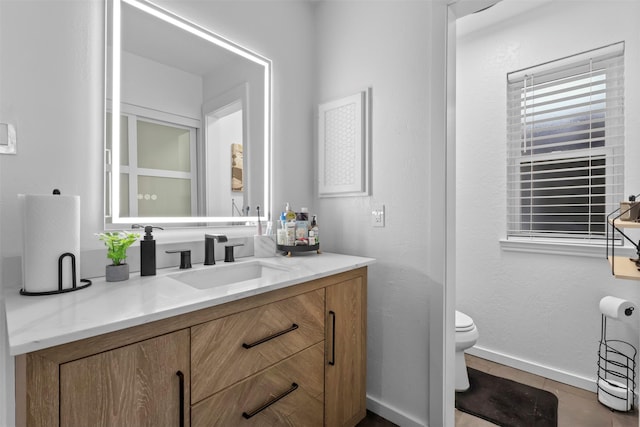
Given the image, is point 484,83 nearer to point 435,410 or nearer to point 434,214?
point 434,214

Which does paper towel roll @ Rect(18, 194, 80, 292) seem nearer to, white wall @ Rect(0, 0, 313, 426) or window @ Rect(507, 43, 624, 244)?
white wall @ Rect(0, 0, 313, 426)

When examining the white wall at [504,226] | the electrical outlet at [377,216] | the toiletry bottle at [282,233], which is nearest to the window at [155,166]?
the toiletry bottle at [282,233]

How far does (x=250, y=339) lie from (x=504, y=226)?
2.08 metres

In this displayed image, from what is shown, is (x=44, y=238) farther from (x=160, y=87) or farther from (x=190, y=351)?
(x=160, y=87)

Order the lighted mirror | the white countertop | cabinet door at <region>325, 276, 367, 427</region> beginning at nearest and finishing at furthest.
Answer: the white countertop
the lighted mirror
cabinet door at <region>325, 276, 367, 427</region>

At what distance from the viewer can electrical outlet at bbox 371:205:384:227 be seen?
69.5 inches

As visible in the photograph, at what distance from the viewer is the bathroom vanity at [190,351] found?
0.70 metres

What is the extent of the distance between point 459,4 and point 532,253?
1688 millimetres

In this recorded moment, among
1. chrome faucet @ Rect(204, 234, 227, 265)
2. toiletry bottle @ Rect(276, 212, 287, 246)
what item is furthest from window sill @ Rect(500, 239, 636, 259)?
chrome faucet @ Rect(204, 234, 227, 265)

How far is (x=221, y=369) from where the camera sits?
980 millimetres

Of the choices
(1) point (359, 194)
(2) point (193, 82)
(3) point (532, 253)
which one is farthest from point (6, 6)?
(3) point (532, 253)

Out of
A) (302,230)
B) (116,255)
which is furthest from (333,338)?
(116,255)

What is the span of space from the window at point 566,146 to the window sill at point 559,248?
9 centimetres

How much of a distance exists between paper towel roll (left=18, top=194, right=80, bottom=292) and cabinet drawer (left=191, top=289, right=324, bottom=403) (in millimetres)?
490
